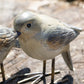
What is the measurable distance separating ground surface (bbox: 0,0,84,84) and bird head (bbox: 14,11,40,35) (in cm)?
63

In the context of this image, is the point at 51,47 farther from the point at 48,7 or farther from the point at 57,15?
the point at 48,7

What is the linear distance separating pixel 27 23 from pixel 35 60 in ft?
2.47

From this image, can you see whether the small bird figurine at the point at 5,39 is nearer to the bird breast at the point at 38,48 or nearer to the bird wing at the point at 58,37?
the bird breast at the point at 38,48

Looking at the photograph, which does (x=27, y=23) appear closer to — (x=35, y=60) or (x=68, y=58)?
(x=68, y=58)

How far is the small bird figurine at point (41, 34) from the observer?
1.66 m

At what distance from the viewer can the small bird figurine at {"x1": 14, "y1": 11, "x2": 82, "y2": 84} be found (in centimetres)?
166

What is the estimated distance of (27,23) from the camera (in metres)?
1.65

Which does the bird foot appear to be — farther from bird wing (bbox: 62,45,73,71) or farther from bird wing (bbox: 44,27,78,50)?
bird wing (bbox: 44,27,78,50)

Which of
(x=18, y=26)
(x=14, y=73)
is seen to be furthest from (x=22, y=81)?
(x=18, y=26)

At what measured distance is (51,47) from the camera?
1784 millimetres

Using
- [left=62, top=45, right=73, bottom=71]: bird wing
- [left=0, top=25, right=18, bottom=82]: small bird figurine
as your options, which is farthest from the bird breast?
[left=62, top=45, right=73, bottom=71]: bird wing

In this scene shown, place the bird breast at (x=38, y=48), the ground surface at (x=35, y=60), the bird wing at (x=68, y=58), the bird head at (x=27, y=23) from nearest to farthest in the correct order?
the bird head at (x=27, y=23) → the bird breast at (x=38, y=48) → the bird wing at (x=68, y=58) → the ground surface at (x=35, y=60)

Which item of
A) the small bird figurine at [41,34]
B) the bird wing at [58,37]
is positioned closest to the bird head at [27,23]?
the small bird figurine at [41,34]

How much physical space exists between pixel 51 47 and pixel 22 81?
502 millimetres
